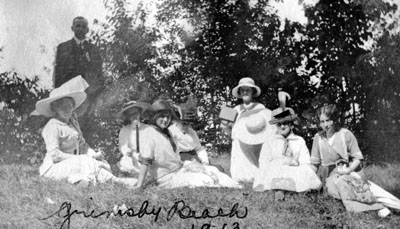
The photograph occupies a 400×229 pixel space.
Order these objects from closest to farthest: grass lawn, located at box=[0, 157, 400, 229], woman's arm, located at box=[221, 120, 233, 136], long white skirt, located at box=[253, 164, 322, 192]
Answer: grass lawn, located at box=[0, 157, 400, 229] → long white skirt, located at box=[253, 164, 322, 192] → woman's arm, located at box=[221, 120, 233, 136]

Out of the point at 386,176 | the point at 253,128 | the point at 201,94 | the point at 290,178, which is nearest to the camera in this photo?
the point at 290,178

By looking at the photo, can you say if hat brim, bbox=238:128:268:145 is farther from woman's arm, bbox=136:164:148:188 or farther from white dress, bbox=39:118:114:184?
white dress, bbox=39:118:114:184

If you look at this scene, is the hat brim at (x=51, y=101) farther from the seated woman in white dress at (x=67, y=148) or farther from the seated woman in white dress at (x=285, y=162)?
the seated woman in white dress at (x=285, y=162)

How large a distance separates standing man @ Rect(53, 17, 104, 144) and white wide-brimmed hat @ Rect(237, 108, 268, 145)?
1826mm

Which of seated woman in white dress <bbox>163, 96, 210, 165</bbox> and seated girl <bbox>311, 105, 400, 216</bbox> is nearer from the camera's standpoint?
seated girl <bbox>311, 105, 400, 216</bbox>

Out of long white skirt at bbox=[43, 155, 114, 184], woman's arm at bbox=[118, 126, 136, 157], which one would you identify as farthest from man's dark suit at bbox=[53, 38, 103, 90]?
long white skirt at bbox=[43, 155, 114, 184]

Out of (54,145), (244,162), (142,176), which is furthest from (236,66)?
(54,145)

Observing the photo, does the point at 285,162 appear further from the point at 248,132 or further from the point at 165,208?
the point at 165,208

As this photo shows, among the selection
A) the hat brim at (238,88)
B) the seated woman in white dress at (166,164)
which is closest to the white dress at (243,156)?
the hat brim at (238,88)

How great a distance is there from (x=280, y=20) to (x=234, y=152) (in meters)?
1.84

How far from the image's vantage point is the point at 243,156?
19.6 feet

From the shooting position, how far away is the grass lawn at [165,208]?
371 cm

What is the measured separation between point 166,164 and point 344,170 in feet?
6.00

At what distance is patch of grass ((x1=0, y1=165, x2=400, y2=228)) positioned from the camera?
3711 millimetres
